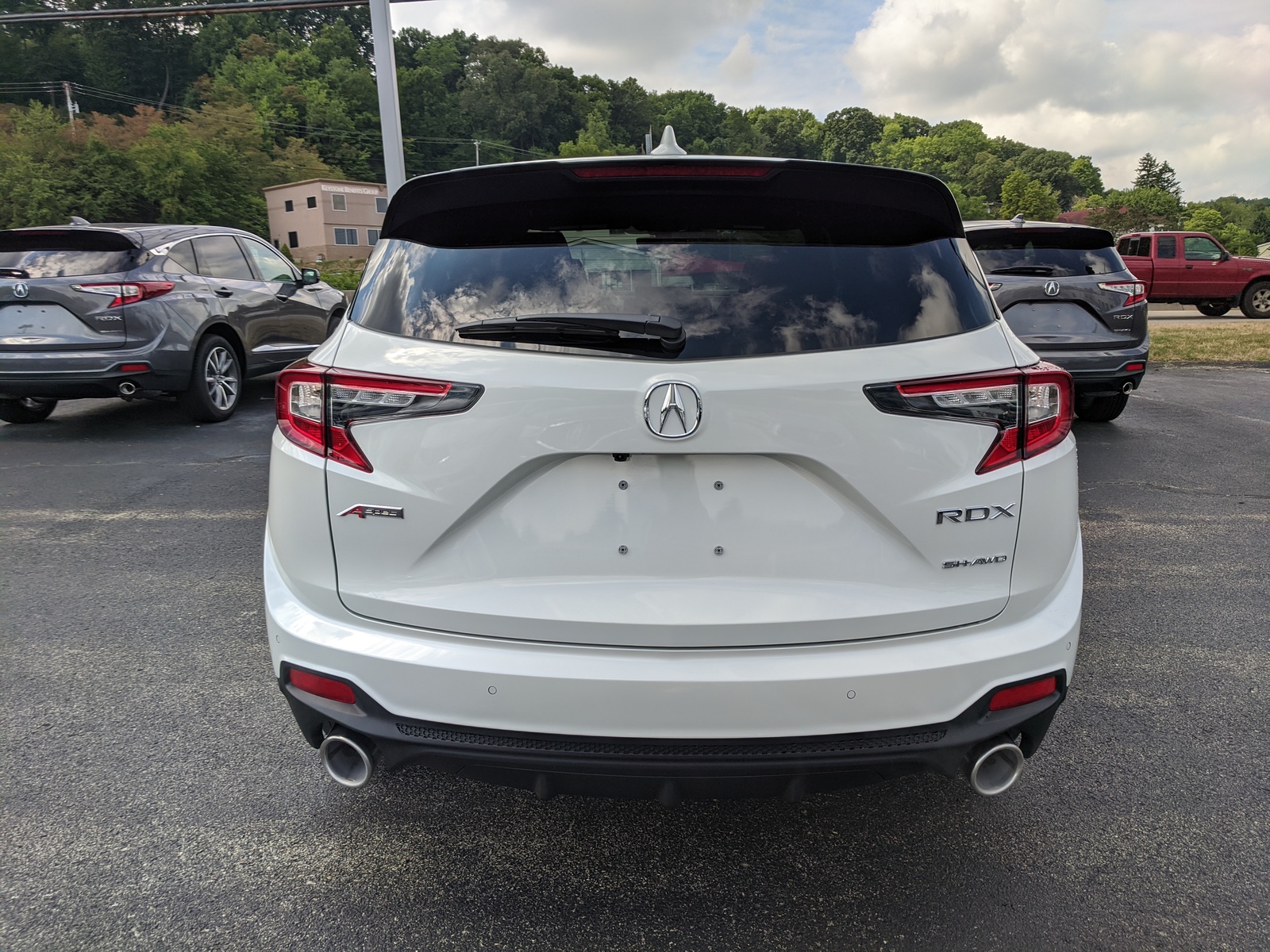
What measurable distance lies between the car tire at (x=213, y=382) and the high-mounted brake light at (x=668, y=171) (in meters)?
7.07

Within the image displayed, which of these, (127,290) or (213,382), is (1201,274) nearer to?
(213,382)

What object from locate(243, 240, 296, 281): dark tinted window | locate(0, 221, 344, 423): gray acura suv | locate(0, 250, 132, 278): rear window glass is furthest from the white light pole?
locate(0, 250, 132, 278): rear window glass

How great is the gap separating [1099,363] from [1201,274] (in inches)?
650

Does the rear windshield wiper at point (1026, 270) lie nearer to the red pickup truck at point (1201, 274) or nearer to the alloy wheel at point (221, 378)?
the alloy wheel at point (221, 378)

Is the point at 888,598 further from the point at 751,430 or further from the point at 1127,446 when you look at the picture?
the point at 1127,446

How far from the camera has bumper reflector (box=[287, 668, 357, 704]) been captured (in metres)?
2.06

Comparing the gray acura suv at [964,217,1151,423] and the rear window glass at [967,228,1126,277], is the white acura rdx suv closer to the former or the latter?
the gray acura suv at [964,217,1151,423]

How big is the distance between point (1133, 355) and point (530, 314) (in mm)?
7343

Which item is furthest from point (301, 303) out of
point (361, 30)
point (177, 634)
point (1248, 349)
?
point (361, 30)

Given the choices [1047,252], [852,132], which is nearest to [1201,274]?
[1047,252]

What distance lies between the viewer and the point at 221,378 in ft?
28.3

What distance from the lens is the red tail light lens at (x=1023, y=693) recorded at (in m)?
2.03

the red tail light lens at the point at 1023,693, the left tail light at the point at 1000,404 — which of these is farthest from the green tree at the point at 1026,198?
the red tail light lens at the point at 1023,693

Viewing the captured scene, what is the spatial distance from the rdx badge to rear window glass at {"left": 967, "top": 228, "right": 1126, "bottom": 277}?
6456mm
